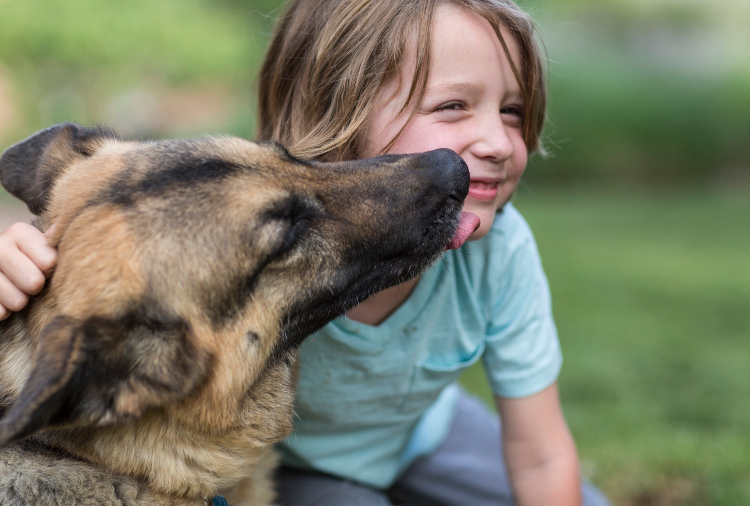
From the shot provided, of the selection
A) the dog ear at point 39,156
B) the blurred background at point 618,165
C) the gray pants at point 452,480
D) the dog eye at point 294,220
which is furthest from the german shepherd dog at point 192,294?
the blurred background at point 618,165

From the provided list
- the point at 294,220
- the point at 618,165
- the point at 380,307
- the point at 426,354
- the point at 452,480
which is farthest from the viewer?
the point at 618,165

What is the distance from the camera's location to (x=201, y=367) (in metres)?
1.92

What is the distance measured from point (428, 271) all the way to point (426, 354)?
0.37 m

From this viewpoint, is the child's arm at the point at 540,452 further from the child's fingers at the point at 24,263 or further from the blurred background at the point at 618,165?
the child's fingers at the point at 24,263

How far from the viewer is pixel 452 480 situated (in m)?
3.29

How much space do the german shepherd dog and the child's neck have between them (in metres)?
0.44

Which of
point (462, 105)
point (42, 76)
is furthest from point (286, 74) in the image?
point (42, 76)

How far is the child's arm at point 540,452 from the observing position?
275 cm

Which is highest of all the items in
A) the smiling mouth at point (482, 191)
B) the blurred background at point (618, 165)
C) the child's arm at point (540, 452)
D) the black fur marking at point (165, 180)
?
the black fur marking at point (165, 180)

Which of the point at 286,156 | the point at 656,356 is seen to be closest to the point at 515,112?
the point at 286,156

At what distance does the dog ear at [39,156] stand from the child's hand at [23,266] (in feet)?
1.32

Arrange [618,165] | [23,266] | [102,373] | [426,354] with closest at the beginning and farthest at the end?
[102,373]
[23,266]
[426,354]
[618,165]

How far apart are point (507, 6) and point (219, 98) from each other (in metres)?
18.4

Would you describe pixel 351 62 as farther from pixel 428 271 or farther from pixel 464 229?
pixel 428 271
